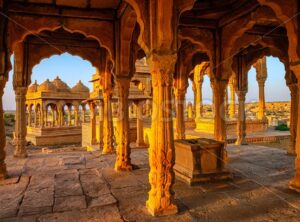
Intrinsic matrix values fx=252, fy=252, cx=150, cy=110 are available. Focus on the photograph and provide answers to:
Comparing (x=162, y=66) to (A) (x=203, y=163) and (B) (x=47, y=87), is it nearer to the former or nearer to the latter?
(A) (x=203, y=163)

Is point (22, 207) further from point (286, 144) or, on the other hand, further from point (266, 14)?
point (286, 144)

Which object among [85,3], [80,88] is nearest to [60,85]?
[80,88]

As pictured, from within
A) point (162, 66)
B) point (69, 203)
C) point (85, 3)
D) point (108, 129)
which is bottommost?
point (69, 203)

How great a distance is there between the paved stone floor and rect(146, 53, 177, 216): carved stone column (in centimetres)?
36

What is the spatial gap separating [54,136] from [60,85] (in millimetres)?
6084

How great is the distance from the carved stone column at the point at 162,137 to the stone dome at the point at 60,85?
78.7ft

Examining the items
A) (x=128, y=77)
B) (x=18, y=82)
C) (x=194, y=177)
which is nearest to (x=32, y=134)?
(x=18, y=82)

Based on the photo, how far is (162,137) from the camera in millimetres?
4285

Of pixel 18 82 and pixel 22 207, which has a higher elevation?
pixel 18 82

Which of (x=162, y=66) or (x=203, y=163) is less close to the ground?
(x=162, y=66)

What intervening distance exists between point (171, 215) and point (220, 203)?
1087 millimetres

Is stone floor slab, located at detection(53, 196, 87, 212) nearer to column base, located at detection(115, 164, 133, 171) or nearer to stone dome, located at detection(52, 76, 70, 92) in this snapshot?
column base, located at detection(115, 164, 133, 171)

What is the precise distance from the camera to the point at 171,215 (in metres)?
4.16

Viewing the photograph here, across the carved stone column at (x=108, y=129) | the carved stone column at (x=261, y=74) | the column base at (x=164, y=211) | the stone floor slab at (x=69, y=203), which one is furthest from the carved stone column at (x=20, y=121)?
the carved stone column at (x=261, y=74)
